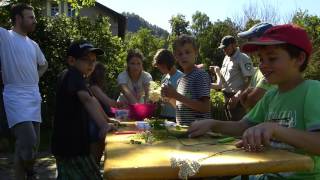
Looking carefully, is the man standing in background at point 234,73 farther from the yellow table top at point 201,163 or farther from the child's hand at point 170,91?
the yellow table top at point 201,163

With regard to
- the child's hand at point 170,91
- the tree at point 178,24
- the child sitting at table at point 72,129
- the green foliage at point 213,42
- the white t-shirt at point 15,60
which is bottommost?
the child sitting at table at point 72,129

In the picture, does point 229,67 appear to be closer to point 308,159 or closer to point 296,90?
point 296,90

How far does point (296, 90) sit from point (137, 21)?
360ft

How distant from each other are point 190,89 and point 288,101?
1.65m

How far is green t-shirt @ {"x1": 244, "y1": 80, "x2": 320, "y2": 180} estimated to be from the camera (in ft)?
7.63

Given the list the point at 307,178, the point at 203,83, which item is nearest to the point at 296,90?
the point at 307,178

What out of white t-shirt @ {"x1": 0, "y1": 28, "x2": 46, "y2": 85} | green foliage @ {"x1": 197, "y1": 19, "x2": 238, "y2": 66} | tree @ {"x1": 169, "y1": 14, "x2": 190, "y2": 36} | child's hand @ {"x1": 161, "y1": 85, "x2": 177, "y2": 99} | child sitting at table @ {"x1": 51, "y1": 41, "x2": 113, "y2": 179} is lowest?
child sitting at table @ {"x1": 51, "y1": 41, "x2": 113, "y2": 179}

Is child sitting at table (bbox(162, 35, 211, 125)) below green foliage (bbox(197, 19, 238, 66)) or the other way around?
below

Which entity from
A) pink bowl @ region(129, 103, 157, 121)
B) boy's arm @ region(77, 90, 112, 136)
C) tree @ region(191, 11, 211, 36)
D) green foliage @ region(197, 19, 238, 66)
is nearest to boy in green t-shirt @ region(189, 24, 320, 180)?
boy's arm @ region(77, 90, 112, 136)

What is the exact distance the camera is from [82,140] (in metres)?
4.09

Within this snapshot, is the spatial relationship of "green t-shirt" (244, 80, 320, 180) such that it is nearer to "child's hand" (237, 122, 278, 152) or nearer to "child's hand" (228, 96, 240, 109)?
"child's hand" (237, 122, 278, 152)

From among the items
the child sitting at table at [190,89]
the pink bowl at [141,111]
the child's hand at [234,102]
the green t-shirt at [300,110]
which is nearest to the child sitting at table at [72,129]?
the pink bowl at [141,111]

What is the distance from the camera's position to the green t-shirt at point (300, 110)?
2.32 m

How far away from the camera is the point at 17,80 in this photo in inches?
200
